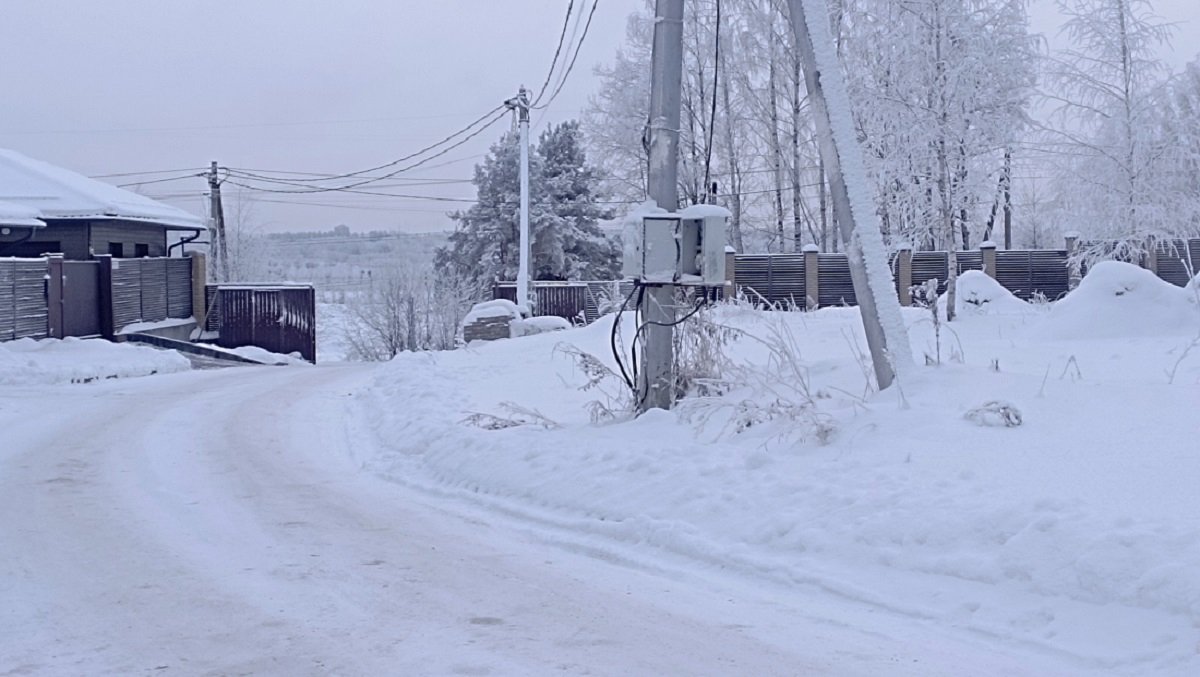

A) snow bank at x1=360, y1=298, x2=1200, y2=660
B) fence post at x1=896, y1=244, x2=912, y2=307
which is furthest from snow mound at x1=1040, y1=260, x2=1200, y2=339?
fence post at x1=896, y1=244, x2=912, y2=307

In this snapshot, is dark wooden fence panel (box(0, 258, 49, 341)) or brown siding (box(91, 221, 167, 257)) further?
brown siding (box(91, 221, 167, 257))

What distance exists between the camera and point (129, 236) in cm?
3108

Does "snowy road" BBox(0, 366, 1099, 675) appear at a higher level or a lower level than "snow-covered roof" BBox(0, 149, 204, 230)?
lower

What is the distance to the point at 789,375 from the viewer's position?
979cm

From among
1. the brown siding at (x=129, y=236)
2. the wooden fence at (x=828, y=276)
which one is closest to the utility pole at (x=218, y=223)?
the brown siding at (x=129, y=236)

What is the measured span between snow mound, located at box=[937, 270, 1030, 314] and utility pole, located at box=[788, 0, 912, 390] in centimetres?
1090

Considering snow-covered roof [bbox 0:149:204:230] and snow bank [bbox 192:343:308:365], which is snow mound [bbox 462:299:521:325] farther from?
snow-covered roof [bbox 0:149:204:230]

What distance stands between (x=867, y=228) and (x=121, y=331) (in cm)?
2165

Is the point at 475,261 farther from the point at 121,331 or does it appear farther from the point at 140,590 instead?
the point at 140,590

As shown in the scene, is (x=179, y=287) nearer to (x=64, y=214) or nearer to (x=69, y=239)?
(x=69, y=239)

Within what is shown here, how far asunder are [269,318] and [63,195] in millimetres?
6365

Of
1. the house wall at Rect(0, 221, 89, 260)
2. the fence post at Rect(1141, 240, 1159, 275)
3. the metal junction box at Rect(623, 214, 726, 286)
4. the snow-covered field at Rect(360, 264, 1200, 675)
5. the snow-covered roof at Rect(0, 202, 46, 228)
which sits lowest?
the snow-covered field at Rect(360, 264, 1200, 675)

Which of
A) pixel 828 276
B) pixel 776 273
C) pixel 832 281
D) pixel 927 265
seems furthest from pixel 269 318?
pixel 927 265

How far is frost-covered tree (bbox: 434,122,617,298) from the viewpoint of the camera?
152 feet
